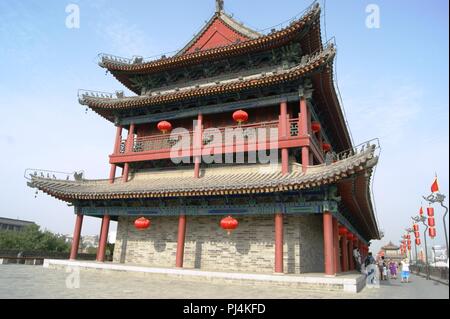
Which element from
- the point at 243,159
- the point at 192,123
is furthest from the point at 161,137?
the point at 243,159

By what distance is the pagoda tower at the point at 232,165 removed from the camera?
1199 centimetres

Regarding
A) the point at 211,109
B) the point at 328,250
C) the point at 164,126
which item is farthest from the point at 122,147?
the point at 328,250

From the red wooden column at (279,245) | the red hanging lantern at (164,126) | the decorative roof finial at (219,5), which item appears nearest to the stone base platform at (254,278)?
the red wooden column at (279,245)

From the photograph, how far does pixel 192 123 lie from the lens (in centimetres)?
1648

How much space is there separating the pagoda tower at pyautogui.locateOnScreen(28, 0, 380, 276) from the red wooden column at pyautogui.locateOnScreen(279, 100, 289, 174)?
4cm

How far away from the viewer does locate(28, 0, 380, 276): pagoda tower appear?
1199 centimetres

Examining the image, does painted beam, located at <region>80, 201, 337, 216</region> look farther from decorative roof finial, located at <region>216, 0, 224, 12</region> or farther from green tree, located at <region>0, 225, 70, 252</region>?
green tree, located at <region>0, 225, 70, 252</region>

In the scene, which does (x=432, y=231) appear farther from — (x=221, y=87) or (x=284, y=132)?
(x=221, y=87)

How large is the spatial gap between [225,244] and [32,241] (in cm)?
3829

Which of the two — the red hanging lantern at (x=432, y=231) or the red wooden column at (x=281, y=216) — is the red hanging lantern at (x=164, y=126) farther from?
the red hanging lantern at (x=432, y=231)

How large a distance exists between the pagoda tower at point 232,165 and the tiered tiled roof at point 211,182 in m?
0.05

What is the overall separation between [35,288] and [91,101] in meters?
10.4

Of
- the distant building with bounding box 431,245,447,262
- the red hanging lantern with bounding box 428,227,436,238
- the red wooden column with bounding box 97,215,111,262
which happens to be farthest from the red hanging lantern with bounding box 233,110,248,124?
the distant building with bounding box 431,245,447,262

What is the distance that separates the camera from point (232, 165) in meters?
14.7
